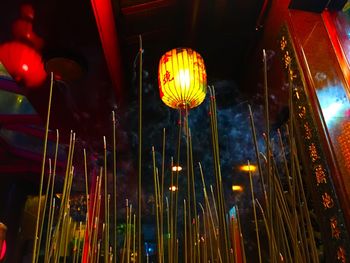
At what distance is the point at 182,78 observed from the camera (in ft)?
6.48

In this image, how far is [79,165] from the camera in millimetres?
3643

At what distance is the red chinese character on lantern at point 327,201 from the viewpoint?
4.35ft

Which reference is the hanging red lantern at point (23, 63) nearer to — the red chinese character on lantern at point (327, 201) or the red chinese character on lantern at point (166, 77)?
the red chinese character on lantern at point (166, 77)

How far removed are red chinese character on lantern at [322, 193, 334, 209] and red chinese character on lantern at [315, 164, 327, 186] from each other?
59mm

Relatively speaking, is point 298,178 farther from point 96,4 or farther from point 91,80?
point 91,80

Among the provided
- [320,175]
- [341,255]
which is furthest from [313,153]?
[341,255]

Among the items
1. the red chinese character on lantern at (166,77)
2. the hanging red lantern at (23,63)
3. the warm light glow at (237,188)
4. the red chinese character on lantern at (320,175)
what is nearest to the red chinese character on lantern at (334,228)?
the red chinese character on lantern at (320,175)

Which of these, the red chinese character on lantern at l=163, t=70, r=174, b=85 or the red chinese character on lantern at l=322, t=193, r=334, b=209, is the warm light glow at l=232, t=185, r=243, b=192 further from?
the red chinese character on lantern at l=322, t=193, r=334, b=209

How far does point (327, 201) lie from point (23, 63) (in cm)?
191

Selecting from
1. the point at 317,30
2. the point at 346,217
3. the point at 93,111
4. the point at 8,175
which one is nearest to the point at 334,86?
the point at 317,30

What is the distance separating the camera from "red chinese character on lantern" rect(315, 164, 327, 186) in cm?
137

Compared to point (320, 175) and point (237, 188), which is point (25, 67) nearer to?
point (320, 175)

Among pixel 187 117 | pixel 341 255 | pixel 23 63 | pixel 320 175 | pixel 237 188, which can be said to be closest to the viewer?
pixel 187 117

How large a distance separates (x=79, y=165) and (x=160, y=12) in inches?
Result: 84.5
